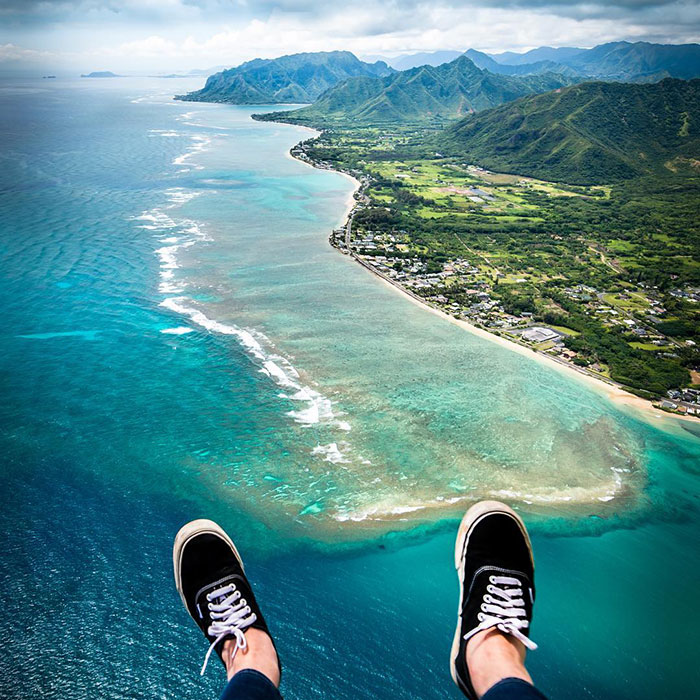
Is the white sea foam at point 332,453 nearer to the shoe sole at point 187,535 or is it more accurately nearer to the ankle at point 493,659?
the shoe sole at point 187,535

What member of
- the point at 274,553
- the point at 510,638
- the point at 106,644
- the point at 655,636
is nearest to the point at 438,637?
the point at 274,553

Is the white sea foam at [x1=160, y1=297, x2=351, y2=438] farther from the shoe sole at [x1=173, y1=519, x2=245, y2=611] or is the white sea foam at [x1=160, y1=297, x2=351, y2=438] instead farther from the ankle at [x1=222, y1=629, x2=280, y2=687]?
the ankle at [x1=222, y1=629, x2=280, y2=687]

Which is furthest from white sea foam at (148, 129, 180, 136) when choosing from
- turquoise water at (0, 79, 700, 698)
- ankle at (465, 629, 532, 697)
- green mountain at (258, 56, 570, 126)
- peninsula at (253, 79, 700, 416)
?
ankle at (465, 629, 532, 697)

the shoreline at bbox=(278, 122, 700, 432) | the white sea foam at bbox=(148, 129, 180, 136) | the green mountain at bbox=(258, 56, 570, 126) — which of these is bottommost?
the shoreline at bbox=(278, 122, 700, 432)

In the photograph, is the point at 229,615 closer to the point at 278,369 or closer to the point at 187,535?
the point at 187,535

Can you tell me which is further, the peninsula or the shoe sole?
the peninsula

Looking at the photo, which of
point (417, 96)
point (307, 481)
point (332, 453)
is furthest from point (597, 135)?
point (307, 481)

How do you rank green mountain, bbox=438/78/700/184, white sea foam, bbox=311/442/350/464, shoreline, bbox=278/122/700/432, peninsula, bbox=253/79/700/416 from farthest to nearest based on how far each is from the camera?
green mountain, bbox=438/78/700/184, peninsula, bbox=253/79/700/416, shoreline, bbox=278/122/700/432, white sea foam, bbox=311/442/350/464
